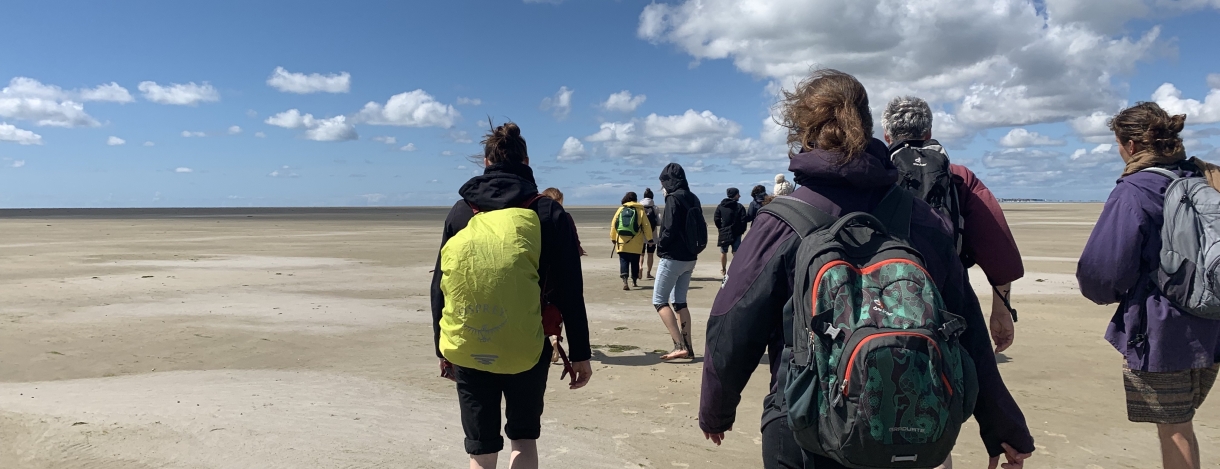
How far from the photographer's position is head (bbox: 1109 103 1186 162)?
3.45 m

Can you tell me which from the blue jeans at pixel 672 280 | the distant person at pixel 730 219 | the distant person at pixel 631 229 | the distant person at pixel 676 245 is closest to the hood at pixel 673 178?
the distant person at pixel 676 245

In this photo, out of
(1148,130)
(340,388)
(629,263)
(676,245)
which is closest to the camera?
(1148,130)

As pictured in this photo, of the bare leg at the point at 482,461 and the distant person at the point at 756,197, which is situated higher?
the distant person at the point at 756,197

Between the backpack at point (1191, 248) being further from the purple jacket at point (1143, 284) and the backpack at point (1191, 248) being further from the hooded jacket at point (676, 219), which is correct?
the hooded jacket at point (676, 219)

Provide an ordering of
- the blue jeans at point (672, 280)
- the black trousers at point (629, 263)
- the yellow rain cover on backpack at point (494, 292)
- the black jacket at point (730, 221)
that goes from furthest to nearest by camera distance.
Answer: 1. the black jacket at point (730, 221)
2. the black trousers at point (629, 263)
3. the blue jeans at point (672, 280)
4. the yellow rain cover on backpack at point (494, 292)

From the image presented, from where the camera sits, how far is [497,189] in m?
3.27

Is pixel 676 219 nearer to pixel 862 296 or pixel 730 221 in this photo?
pixel 862 296

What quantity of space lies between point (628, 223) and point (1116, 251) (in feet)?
32.4

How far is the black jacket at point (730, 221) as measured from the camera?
46.4 feet

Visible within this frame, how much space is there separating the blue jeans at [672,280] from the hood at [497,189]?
165 inches

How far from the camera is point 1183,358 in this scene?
10.8ft

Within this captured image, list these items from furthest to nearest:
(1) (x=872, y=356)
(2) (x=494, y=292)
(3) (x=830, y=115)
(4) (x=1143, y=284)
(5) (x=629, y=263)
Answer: (5) (x=629, y=263) < (4) (x=1143, y=284) < (2) (x=494, y=292) < (3) (x=830, y=115) < (1) (x=872, y=356)

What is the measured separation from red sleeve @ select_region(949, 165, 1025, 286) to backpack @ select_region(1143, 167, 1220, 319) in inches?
24.9

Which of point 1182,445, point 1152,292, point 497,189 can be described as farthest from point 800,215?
point 1182,445
